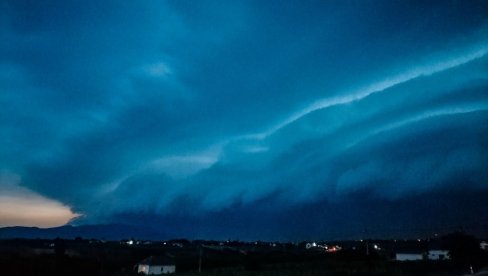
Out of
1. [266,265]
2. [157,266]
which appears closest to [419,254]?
[266,265]

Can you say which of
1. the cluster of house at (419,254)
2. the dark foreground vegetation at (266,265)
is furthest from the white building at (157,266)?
the cluster of house at (419,254)

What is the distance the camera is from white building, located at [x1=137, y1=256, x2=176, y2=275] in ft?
252

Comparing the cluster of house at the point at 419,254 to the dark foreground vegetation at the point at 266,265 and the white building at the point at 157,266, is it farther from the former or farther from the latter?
the white building at the point at 157,266

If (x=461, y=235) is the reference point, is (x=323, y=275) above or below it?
below

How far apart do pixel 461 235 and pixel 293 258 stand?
31576mm

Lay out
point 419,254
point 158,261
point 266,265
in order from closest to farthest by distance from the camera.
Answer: point 266,265 < point 158,261 < point 419,254

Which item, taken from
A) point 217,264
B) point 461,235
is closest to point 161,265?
point 217,264

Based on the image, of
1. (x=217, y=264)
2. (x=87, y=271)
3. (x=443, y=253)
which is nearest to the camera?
(x=87, y=271)

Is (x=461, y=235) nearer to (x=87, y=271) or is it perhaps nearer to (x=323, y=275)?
(x=323, y=275)

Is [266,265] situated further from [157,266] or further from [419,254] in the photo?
[419,254]

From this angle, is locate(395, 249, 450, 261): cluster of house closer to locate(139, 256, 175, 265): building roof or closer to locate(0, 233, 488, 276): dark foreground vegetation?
locate(0, 233, 488, 276): dark foreground vegetation

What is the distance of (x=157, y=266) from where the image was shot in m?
77.8

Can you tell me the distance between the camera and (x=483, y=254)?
248ft

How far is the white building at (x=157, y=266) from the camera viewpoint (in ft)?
252
